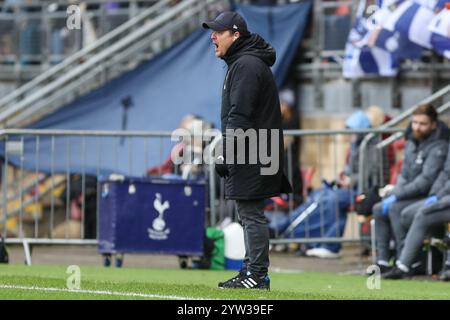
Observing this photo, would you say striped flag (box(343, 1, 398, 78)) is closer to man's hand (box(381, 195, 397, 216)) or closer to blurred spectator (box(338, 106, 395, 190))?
blurred spectator (box(338, 106, 395, 190))

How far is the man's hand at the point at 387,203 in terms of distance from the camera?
16295mm

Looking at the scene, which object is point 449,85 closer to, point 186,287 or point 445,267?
point 445,267

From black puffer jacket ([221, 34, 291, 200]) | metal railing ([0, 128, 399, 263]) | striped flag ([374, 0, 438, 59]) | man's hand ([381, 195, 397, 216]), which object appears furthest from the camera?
striped flag ([374, 0, 438, 59])

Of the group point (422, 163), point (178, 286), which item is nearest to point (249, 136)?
point (178, 286)

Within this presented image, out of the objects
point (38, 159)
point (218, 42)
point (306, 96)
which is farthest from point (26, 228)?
point (218, 42)

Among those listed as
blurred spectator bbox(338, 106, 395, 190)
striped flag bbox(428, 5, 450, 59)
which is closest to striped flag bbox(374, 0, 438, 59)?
striped flag bbox(428, 5, 450, 59)

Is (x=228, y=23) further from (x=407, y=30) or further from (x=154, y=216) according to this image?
(x=407, y=30)

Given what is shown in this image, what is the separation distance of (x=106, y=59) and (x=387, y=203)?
7579 mm

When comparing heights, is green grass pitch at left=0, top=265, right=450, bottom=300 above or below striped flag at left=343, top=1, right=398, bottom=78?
below

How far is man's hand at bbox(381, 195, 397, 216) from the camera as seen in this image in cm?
1630

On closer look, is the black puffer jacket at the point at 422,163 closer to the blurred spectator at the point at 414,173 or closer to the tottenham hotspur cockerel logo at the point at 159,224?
the blurred spectator at the point at 414,173

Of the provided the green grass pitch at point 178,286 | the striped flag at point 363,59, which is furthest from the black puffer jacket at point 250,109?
the striped flag at point 363,59

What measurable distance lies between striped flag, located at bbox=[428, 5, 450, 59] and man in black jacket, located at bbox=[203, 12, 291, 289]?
6520 millimetres

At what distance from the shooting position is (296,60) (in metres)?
21.7
